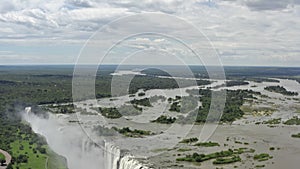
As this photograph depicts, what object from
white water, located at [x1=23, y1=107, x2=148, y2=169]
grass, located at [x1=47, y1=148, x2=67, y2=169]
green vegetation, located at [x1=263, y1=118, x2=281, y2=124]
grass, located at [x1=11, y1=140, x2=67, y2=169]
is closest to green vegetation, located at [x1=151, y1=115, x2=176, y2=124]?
green vegetation, located at [x1=263, y1=118, x2=281, y2=124]

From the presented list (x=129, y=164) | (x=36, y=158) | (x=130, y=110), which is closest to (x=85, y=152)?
(x=129, y=164)

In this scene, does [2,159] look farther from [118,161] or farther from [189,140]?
Result: [189,140]

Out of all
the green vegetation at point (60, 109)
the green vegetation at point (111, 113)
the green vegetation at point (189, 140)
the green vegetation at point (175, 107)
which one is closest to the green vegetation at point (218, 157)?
the green vegetation at point (189, 140)

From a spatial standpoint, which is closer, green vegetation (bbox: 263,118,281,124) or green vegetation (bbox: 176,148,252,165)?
green vegetation (bbox: 176,148,252,165)

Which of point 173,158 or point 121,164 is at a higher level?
point 121,164

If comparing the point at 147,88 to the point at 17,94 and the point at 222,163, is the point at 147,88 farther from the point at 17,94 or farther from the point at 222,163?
the point at 222,163

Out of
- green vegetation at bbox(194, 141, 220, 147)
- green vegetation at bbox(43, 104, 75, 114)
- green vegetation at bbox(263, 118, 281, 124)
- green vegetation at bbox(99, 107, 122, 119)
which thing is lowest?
green vegetation at bbox(194, 141, 220, 147)

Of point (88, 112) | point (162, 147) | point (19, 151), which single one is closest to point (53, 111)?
point (88, 112)

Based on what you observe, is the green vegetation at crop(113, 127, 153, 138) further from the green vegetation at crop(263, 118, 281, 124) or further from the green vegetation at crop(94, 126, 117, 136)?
the green vegetation at crop(263, 118, 281, 124)
